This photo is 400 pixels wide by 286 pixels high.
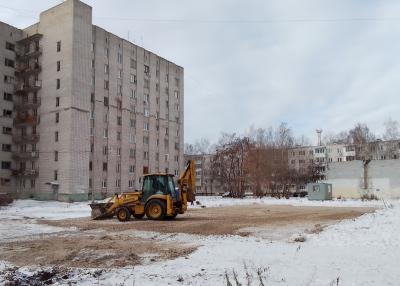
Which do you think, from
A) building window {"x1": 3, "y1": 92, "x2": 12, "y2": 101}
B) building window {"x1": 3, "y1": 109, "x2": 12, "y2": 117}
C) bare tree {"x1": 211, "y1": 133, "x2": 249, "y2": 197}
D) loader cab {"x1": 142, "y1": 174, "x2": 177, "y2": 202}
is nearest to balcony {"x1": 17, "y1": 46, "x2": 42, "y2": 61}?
building window {"x1": 3, "y1": 92, "x2": 12, "y2": 101}

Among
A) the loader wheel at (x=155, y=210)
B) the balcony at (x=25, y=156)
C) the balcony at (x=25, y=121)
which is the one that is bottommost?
the loader wheel at (x=155, y=210)

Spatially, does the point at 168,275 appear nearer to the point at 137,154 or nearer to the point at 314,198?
the point at 314,198

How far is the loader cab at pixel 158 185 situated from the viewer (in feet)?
75.3

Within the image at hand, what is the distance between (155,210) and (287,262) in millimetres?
13463

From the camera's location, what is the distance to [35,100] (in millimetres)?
58031

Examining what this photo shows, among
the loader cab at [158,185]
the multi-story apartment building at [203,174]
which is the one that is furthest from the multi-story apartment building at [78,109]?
the multi-story apartment building at [203,174]

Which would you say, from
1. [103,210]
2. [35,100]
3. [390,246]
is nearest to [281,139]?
[35,100]

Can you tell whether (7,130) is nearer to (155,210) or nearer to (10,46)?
(10,46)

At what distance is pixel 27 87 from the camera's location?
58344 mm

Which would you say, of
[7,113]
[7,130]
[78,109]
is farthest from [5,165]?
[78,109]

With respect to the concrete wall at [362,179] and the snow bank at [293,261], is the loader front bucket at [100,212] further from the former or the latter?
the concrete wall at [362,179]

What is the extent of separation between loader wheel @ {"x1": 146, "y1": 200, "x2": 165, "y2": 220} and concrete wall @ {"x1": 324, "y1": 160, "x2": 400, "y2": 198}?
3763 cm

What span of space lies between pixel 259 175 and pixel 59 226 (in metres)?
48.2

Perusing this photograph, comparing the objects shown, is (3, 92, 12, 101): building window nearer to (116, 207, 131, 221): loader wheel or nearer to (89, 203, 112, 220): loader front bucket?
(89, 203, 112, 220): loader front bucket
